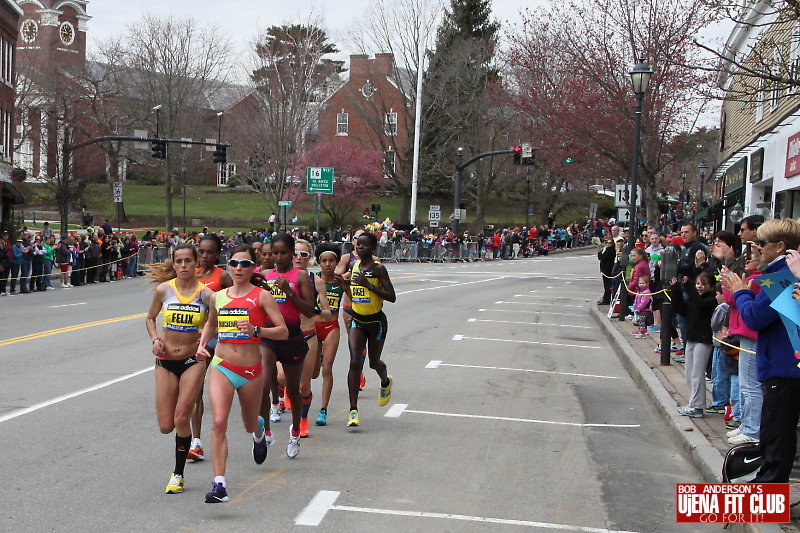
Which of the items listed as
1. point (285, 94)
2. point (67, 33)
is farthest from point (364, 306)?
point (67, 33)

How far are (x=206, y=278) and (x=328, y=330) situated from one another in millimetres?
1938

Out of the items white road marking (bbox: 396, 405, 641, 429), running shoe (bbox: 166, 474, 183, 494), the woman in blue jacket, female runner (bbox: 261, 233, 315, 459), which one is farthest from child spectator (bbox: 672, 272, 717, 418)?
running shoe (bbox: 166, 474, 183, 494)

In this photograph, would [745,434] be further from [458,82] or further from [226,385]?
[458,82]

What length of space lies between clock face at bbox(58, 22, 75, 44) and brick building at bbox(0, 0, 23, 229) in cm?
4882

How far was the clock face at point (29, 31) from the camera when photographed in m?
84.6

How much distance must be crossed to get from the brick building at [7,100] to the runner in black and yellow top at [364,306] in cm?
3325

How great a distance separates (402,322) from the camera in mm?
19953

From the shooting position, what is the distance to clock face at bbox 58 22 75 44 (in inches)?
3430

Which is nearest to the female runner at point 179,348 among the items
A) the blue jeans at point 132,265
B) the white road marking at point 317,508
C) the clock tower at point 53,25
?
the white road marking at point 317,508

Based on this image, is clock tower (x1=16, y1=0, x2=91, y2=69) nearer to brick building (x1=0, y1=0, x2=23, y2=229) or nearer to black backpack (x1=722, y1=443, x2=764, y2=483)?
brick building (x1=0, y1=0, x2=23, y2=229)

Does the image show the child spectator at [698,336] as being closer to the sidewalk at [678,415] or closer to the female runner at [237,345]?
the sidewalk at [678,415]

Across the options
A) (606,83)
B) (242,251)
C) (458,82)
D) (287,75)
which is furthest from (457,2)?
(242,251)

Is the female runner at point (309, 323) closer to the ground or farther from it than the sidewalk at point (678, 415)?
farther from it

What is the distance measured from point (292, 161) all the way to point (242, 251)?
2025 inches
